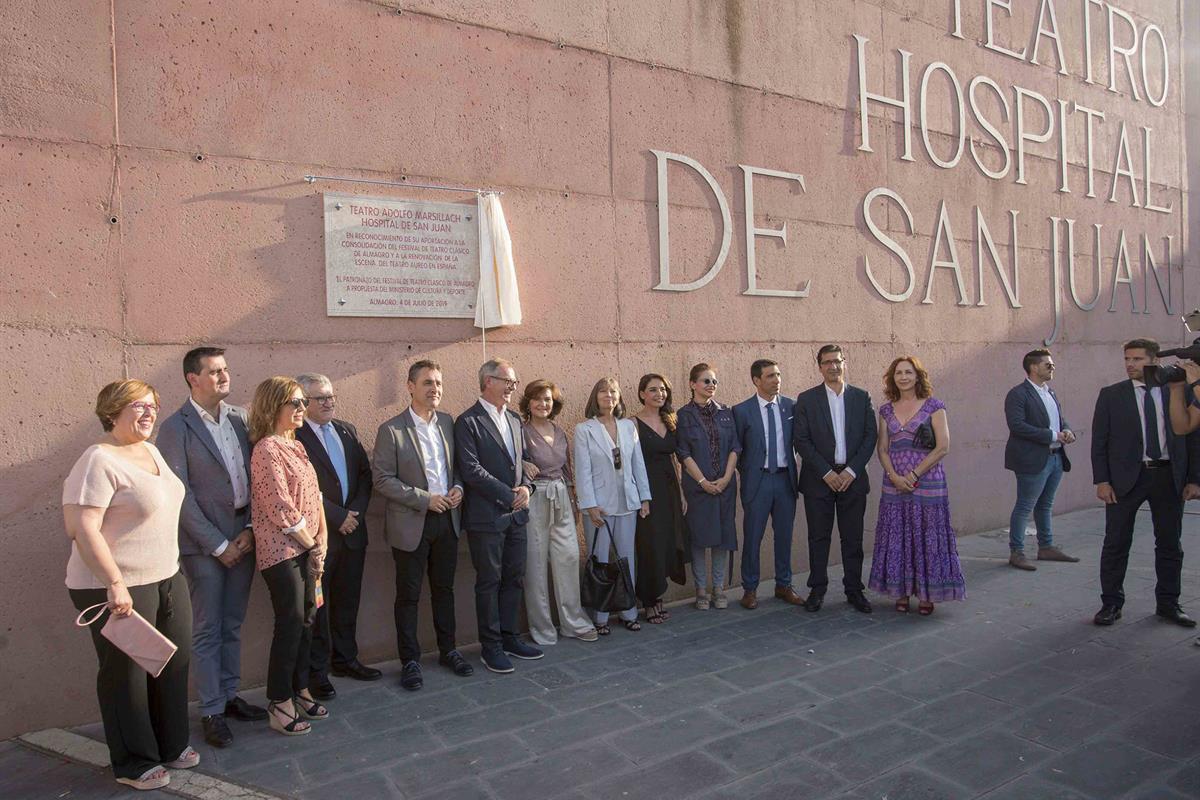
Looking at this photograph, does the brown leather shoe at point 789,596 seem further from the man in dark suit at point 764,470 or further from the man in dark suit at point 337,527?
the man in dark suit at point 337,527

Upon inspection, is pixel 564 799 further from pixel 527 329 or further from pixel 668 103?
pixel 668 103

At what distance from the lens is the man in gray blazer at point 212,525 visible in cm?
383

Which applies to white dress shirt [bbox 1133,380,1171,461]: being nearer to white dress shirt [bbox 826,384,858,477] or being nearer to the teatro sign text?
white dress shirt [bbox 826,384,858,477]

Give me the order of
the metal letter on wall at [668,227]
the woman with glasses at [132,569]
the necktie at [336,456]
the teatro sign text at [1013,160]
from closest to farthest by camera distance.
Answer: the woman with glasses at [132,569], the necktie at [336,456], the metal letter on wall at [668,227], the teatro sign text at [1013,160]

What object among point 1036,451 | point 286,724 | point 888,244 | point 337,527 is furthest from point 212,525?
point 1036,451

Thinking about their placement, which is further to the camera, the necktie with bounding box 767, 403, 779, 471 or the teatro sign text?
the teatro sign text

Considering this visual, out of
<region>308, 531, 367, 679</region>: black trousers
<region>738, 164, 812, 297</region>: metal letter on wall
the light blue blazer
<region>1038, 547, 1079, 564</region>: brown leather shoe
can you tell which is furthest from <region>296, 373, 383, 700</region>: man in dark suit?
<region>1038, 547, 1079, 564</region>: brown leather shoe

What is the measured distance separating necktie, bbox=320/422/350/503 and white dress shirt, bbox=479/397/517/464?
33.6 inches

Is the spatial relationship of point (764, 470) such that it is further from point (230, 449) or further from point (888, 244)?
point (230, 449)

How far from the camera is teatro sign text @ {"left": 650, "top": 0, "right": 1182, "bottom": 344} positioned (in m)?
7.34

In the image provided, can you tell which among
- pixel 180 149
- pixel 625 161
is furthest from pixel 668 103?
pixel 180 149

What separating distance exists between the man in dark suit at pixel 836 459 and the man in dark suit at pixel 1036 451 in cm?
194

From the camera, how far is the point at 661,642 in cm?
514

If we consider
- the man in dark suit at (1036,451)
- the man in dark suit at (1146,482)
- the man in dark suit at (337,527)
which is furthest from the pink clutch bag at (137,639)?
the man in dark suit at (1036,451)
